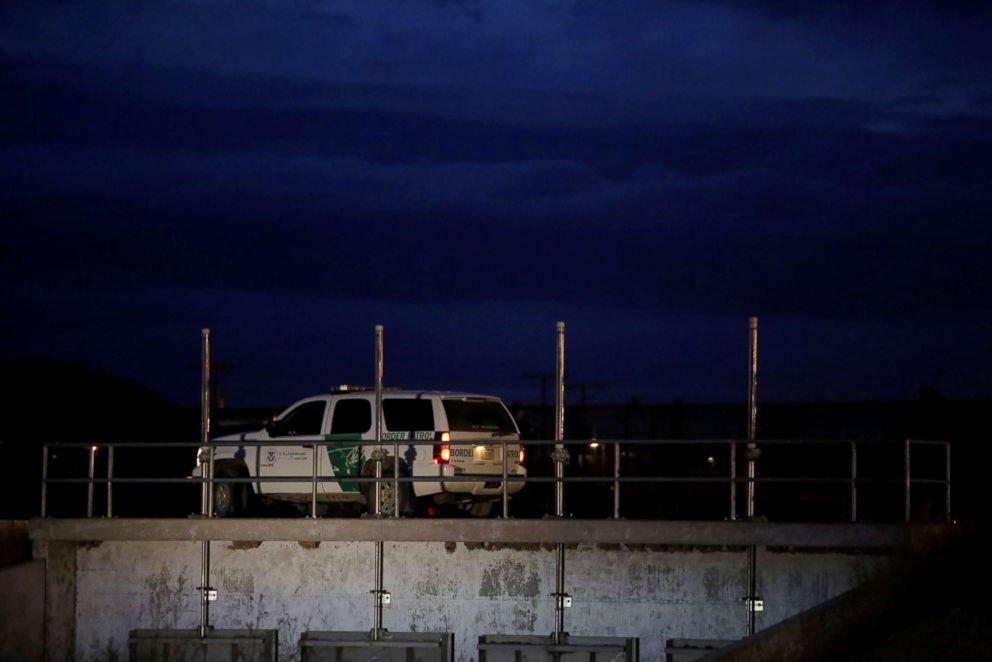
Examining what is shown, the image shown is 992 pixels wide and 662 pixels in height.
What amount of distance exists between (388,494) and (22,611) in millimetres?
4830

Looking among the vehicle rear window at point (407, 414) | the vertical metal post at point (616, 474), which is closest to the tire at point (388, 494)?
the vehicle rear window at point (407, 414)

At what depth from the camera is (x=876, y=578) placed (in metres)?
16.5

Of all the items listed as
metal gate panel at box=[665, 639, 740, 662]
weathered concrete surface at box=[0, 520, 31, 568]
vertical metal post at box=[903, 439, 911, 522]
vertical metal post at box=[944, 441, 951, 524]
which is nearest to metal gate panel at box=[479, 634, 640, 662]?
metal gate panel at box=[665, 639, 740, 662]

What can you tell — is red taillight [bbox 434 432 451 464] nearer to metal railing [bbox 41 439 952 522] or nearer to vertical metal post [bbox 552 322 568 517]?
metal railing [bbox 41 439 952 522]

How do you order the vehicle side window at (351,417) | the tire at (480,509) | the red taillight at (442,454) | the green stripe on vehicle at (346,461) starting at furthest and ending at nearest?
the tire at (480,509), the vehicle side window at (351,417), the green stripe on vehicle at (346,461), the red taillight at (442,454)

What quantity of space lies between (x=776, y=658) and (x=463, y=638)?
4468 mm

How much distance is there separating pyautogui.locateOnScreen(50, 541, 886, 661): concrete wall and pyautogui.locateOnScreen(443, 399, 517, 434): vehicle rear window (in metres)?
3.07

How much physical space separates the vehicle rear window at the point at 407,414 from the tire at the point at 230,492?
2404mm

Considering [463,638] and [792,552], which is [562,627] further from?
[792,552]

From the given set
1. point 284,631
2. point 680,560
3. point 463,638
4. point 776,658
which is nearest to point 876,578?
point 776,658

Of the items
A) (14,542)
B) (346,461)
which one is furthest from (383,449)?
(14,542)

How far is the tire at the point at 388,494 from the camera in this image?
20.7 metres

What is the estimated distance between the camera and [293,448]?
22656 mm

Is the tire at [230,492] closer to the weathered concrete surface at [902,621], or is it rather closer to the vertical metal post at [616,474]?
the vertical metal post at [616,474]
